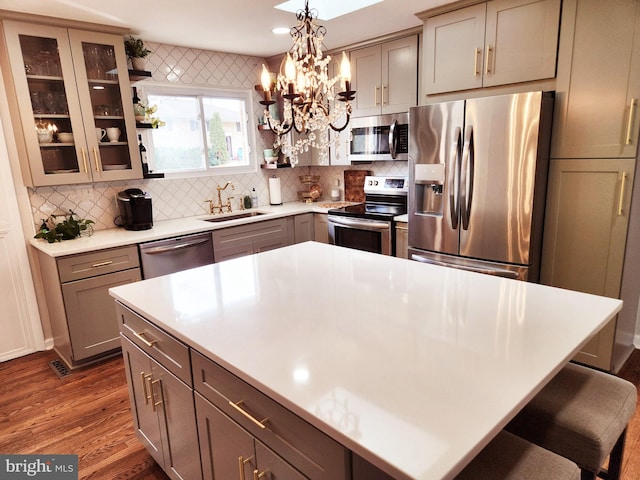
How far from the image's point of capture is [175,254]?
3271 mm

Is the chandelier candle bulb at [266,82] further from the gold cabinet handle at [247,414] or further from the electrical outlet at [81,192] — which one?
the electrical outlet at [81,192]

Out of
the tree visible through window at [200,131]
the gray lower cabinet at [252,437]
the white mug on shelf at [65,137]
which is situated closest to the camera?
the gray lower cabinet at [252,437]

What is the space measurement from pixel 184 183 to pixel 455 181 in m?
2.49

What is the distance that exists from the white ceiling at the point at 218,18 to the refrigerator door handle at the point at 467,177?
0.99m

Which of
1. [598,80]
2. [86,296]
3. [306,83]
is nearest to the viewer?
[306,83]

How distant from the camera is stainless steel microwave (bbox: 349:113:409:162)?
3.61 metres

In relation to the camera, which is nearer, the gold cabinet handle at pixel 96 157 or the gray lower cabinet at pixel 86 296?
the gray lower cabinet at pixel 86 296

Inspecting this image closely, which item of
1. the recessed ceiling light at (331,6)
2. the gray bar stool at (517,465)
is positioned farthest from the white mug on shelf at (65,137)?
the gray bar stool at (517,465)

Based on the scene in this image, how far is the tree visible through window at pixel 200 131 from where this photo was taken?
379cm

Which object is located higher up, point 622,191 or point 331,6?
point 331,6

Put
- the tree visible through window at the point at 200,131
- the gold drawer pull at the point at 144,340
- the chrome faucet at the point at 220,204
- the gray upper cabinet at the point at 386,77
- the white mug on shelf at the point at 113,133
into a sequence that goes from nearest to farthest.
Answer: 1. the gold drawer pull at the point at 144,340
2. the white mug on shelf at the point at 113,133
3. the gray upper cabinet at the point at 386,77
4. the tree visible through window at the point at 200,131
5. the chrome faucet at the point at 220,204

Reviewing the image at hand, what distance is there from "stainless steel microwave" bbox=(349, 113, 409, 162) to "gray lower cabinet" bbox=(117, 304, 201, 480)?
8.70 ft

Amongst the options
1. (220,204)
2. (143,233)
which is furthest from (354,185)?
(143,233)

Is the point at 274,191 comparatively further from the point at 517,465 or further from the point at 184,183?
the point at 517,465
